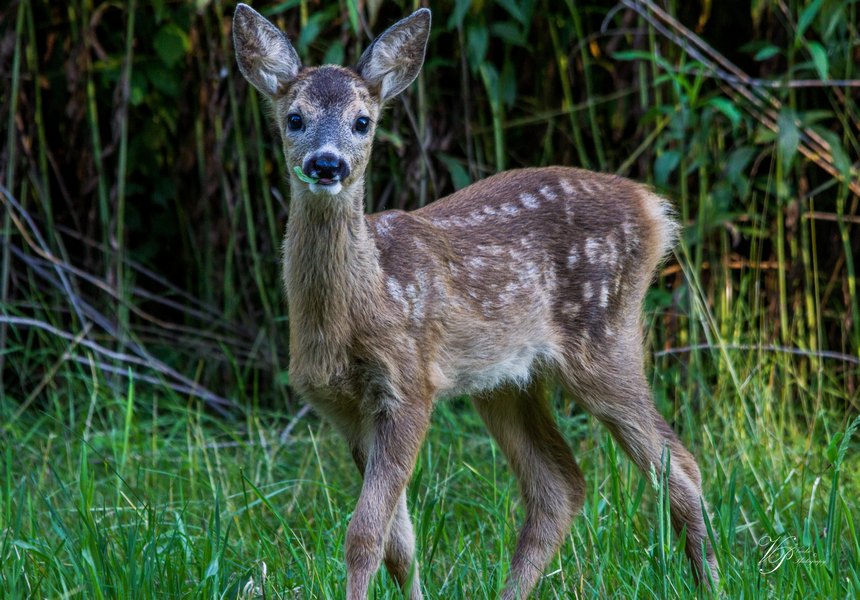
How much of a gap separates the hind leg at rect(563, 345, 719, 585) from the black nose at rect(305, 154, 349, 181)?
1.09 meters

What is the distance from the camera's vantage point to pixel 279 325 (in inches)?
239

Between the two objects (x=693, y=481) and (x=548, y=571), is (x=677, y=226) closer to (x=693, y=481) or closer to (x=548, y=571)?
(x=693, y=481)

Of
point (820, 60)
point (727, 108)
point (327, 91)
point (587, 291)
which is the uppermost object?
point (327, 91)

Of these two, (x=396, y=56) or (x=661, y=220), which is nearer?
(x=396, y=56)

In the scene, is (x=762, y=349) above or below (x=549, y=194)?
below

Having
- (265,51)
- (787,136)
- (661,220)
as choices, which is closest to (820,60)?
(787,136)

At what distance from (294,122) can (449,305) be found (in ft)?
2.35

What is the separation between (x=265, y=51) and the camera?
3.84m

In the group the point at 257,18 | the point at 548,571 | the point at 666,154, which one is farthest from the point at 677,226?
the point at 257,18

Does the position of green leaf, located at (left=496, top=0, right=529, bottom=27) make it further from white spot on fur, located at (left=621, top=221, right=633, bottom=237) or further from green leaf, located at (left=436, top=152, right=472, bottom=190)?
white spot on fur, located at (left=621, top=221, right=633, bottom=237)

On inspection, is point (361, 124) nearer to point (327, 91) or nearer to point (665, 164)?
point (327, 91)

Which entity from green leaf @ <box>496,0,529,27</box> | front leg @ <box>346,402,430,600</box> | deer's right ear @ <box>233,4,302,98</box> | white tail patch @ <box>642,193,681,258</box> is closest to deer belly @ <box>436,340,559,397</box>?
front leg @ <box>346,402,430,600</box>

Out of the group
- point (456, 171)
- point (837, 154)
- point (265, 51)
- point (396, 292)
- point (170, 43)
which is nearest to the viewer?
point (396, 292)

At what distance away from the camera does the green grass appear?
10.4 feet
